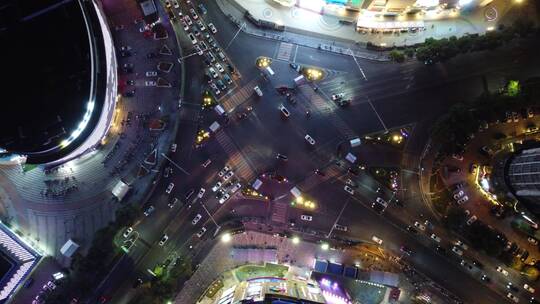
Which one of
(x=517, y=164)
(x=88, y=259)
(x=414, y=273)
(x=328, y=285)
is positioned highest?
(x=517, y=164)

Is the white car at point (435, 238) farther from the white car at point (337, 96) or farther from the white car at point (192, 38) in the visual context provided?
the white car at point (192, 38)

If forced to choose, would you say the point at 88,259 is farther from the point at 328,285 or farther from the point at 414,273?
the point at 414,273

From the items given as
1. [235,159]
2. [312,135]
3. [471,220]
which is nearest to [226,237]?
[235,159]

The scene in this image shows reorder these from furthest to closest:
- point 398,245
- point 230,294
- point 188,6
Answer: point 188,6 → point 398,245 → point 230,294

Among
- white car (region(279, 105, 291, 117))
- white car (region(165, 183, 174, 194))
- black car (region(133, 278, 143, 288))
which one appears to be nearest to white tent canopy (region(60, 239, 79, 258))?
black car (region(133, 278, 143, 288))

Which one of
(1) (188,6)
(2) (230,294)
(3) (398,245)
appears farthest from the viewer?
(1) (188,6)

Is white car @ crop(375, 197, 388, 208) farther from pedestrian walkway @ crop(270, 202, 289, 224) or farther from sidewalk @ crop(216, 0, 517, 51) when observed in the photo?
sidewalk @ crop(216, 0, 517, 51)

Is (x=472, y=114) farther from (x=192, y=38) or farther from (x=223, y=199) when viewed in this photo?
(x=192, y=38)

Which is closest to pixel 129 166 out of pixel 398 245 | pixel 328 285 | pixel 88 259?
pixel 88 259
